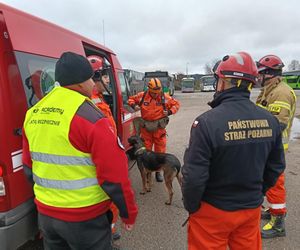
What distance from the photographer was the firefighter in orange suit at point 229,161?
6.38ft

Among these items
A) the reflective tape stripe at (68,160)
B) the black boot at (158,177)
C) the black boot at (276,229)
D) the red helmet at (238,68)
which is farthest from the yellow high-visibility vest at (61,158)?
the black boot at (158,177)

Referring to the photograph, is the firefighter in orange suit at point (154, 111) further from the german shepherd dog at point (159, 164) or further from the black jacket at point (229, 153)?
the black jacket at point (229, 153)

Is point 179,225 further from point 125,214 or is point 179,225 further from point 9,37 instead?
point 9,37

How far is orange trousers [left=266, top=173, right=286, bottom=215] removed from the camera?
3467mm

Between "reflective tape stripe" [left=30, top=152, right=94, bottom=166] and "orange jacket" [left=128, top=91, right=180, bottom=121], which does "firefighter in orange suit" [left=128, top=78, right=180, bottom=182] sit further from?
"reflective tape stripe" [left=30, top=152, right=94, bottom=166]

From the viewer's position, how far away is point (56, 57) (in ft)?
9.73

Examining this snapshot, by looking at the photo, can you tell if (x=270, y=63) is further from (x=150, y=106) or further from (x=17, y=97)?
(x=17, y=97)

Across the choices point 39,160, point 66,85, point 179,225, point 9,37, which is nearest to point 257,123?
point 66,85

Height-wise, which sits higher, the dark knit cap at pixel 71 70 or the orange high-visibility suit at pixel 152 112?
the dark knit cap at pixel 71 70

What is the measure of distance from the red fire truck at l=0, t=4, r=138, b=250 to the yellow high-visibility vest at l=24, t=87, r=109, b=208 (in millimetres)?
467

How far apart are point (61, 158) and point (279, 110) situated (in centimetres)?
259

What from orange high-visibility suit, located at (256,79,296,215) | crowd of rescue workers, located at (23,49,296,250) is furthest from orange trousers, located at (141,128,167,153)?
crowd of rescue workers, located at (23,49,296,250)

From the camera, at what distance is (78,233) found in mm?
1885

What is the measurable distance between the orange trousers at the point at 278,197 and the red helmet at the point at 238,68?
1867 millimetres
